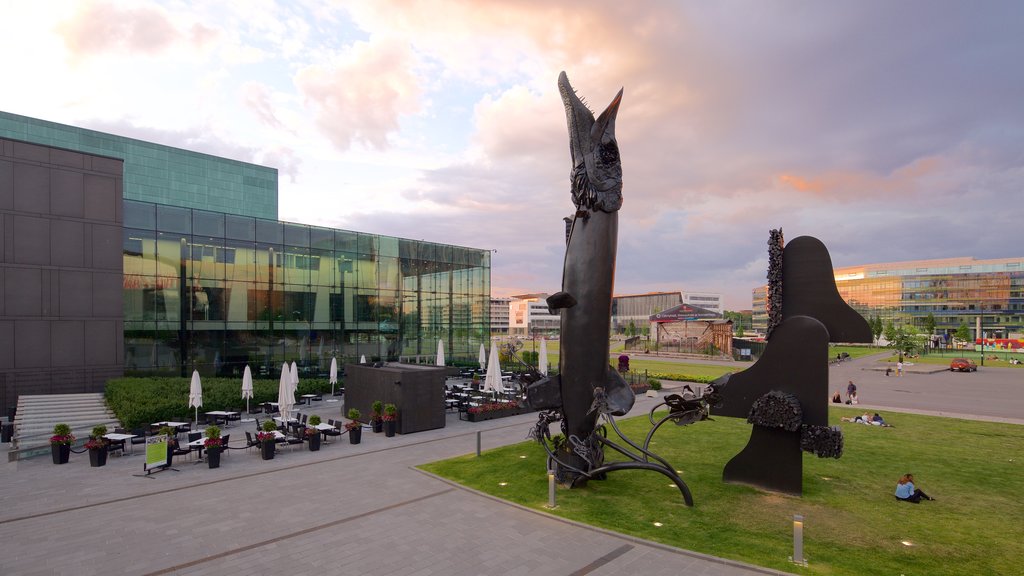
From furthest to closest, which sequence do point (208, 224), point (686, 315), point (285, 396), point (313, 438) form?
point (686, 315) → point (208, 224) → point (285, 396) → point (313, 438)

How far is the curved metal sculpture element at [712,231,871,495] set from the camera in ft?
39.1

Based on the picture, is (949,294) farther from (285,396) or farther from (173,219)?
(173,219)

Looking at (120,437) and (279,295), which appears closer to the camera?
(120,437)

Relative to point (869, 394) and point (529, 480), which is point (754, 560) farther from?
point (869, 394)

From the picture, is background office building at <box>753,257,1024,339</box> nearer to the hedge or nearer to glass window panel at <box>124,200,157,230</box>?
the hedge

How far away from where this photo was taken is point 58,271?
24375 mm

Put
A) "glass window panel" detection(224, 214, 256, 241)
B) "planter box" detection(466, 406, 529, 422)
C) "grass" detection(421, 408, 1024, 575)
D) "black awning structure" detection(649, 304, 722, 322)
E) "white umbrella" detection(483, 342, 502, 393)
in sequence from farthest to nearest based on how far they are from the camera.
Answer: "black awning structure" detection(649, 304, 722, 322) → "glass window panel" detection(224, 214, 256, 241) → "white umbrella" detection(483, 342, 502, 393) → "planter box" detection(466, 406, 529, 422) → "grass" detection(421, 408, 1024, 575)

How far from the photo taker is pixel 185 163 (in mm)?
61125

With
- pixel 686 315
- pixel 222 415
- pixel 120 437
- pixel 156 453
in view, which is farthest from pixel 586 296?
pixel 686 315

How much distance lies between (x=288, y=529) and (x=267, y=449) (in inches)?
276

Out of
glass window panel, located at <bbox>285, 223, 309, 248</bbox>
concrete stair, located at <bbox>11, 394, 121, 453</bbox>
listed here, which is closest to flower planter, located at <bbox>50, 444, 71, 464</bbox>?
concrete stair, located at <bbox>11, 394, 121, 453</bbox>

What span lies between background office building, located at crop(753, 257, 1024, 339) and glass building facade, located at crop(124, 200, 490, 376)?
371 ft

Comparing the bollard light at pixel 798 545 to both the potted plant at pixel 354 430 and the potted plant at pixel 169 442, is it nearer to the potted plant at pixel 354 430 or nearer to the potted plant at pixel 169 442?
the potted plant at pixel 354 430

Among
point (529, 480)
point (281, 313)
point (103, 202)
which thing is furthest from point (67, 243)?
point (529, 480)
